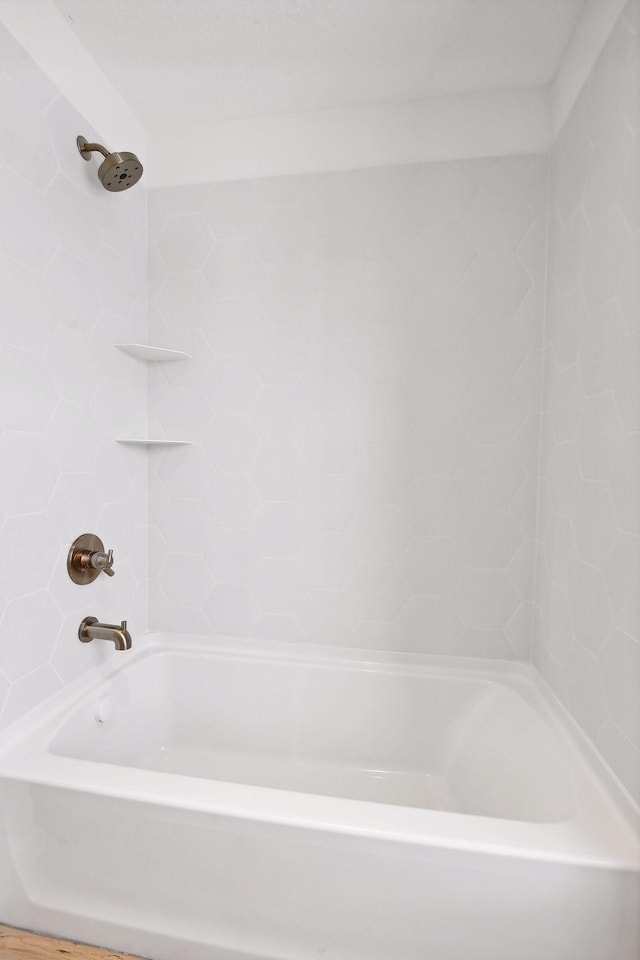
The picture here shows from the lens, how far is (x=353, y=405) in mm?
1536

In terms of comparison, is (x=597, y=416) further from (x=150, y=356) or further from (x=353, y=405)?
(x=150, y=356)

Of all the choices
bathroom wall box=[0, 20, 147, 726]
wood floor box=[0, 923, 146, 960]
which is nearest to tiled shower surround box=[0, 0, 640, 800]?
bathroom wall box=[0, 20, 147, 726]

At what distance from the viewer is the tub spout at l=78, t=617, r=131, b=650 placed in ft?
4.15

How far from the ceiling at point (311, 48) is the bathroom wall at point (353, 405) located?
0.72ft

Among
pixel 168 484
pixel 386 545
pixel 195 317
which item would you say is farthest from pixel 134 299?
pixel 386 545

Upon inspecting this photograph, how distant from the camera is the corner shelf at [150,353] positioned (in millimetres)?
1461

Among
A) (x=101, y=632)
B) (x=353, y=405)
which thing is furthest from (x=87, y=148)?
(x=101, y=632)

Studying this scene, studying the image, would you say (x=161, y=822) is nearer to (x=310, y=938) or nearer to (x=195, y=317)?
(x=310, y=938)

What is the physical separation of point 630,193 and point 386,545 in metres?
1.04

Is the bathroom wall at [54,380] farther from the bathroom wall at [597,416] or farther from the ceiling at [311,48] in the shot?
the bathroom wall at [597,416]

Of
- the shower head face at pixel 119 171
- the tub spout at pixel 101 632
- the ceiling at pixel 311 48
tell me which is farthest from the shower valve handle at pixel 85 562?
the ceiling at pixel 311 48

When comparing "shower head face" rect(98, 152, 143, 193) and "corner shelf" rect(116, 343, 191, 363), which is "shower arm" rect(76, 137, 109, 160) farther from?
"corner shelf" rect(116, 343, 191, 363)

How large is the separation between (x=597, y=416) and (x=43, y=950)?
4.99 ft

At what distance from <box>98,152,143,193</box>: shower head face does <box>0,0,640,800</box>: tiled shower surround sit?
0.08 metres
